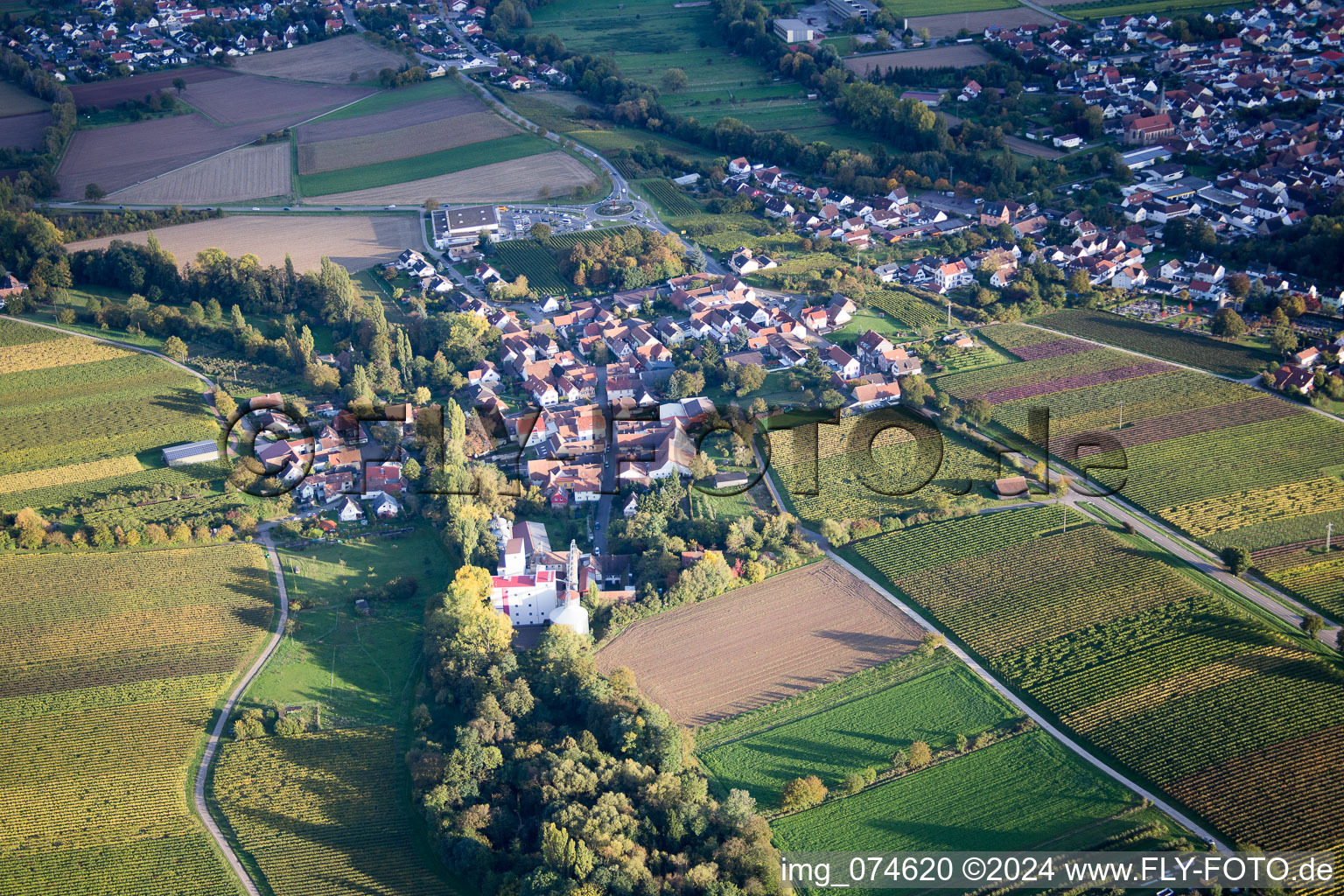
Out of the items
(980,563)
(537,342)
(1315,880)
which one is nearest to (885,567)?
(980,563)

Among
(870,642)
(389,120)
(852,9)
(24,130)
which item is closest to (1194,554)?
(870,642)

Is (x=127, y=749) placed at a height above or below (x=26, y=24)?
below

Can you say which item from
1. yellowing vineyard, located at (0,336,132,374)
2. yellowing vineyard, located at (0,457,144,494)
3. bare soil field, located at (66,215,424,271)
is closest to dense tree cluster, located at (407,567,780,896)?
yellowing vineyard, located at (0,457,144,494)

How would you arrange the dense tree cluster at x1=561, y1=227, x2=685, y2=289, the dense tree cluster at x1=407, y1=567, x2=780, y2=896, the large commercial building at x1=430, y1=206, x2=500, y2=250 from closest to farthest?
the dense tree cluster at x1=407, y1=567, x2=780, y2=896
the dense tree cluster at x1=561, y1=227, x2=685, y2=289
the large commercial building at x1=430, y1=206, x2=500, y2=250

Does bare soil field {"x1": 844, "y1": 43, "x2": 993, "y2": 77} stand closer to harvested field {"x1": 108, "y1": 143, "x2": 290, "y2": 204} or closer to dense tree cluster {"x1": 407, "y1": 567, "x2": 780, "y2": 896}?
harvested field {"x1": 108, "y1": 143, "x2": 290, "y2": 204}

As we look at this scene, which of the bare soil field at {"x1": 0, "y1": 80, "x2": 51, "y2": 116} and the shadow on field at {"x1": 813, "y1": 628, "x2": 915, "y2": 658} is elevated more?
the bare soil field at {"x1": 0, "y1": 80, "x2": 51, "y2": 116}

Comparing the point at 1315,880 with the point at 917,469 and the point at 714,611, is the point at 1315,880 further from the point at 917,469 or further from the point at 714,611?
the point at 917,469

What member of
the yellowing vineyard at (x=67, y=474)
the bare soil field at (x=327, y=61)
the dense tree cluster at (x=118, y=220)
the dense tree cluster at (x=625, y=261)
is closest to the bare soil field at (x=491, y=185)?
the dense tree cluster at (x=118, y=220)

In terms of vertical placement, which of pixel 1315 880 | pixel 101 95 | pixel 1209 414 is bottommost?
pixel 1315 880
